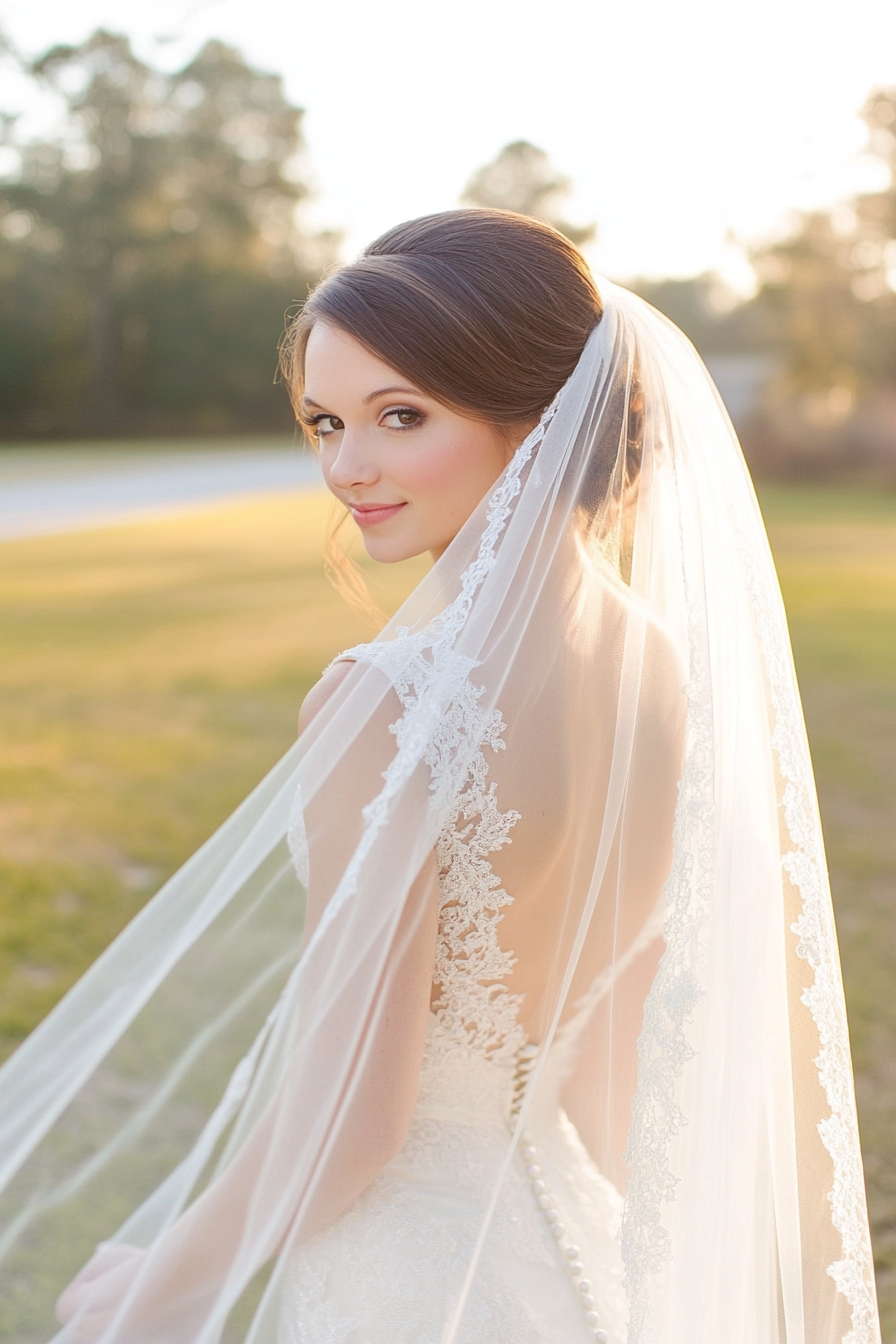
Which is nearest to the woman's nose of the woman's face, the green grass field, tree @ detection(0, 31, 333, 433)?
the woman's face

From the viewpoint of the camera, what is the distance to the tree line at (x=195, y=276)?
30719 millimetres

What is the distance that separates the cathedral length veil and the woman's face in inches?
4.0

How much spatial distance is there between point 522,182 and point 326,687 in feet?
179

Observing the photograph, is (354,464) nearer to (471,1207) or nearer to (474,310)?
(474,310)

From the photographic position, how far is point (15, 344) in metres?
35.2

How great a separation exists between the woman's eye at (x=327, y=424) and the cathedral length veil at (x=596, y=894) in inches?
12.3

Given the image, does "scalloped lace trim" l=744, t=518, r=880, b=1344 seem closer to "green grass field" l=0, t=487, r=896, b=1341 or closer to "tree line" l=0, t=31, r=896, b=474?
"green grass field" l=0, t=487, r=896, b=1341

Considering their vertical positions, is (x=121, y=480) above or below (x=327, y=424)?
above

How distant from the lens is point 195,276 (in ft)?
128

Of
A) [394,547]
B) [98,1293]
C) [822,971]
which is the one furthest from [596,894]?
[98,1293]

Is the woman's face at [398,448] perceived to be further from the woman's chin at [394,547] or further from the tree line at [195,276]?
the tree line at [195,276]

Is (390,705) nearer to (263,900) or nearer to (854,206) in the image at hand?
(263,900)

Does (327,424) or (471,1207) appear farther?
(327,424)

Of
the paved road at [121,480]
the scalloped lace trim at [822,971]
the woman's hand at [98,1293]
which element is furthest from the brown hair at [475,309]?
the paved road at [121,480]
